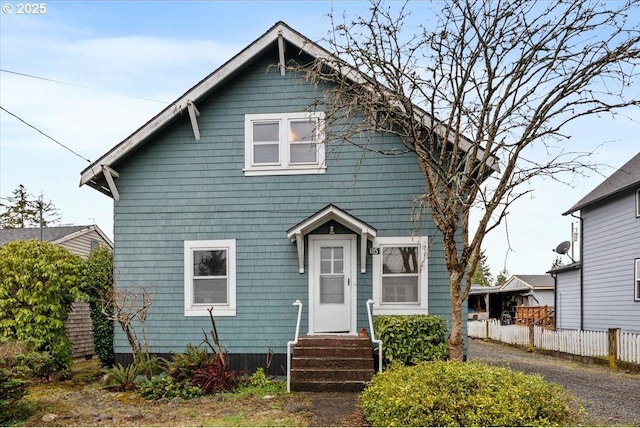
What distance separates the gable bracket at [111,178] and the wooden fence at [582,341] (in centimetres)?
1339

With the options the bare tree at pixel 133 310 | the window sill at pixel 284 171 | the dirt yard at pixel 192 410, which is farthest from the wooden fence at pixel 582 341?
the bare tree at pixel 133 310

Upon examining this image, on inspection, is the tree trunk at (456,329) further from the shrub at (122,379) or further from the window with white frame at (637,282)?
the window with white frame at (637,282)

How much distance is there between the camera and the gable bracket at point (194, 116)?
33.7 feet

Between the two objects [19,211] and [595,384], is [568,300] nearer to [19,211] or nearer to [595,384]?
[595,384]

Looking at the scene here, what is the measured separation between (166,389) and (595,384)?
8.73 meters

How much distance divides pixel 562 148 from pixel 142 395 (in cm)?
850

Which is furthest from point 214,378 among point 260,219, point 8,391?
point 260,219

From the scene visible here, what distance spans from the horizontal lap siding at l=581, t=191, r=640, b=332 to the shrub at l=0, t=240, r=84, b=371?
1578 cm

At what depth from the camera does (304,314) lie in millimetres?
10320

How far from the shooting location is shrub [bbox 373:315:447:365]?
8883 mm

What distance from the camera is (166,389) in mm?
8633

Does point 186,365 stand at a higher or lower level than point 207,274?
lower

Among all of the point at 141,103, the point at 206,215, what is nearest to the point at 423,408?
the point at 206,215

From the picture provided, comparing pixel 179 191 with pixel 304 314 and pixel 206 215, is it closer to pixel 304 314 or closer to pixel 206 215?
pixel 206 215
